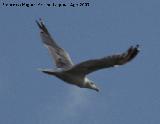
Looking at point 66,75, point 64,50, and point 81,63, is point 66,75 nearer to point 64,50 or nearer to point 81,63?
point 81,63

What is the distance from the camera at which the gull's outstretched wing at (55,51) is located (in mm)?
33375

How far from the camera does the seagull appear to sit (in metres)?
29.0

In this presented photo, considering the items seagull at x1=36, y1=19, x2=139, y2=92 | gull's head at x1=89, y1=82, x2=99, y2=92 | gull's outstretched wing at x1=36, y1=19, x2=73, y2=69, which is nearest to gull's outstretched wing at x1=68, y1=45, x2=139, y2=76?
seagull at x1=36, y1=19, x2=139, y2=92

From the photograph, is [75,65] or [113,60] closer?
[113,60]

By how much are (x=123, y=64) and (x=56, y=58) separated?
542 centimetres

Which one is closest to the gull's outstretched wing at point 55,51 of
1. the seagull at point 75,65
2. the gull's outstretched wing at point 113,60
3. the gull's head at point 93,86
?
the seagull at point 75,65

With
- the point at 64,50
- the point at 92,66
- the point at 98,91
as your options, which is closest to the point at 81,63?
the point at 92,66

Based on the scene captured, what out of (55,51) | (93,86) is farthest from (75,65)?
(55,51)

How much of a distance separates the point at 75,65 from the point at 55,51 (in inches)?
160

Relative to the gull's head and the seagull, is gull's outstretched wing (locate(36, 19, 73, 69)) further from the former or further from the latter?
the gull's head

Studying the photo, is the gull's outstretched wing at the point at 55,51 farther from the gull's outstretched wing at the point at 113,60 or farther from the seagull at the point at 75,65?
the gull's outstretched wing at the point at 113,60

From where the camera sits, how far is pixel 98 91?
107ft

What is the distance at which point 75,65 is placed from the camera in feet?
101

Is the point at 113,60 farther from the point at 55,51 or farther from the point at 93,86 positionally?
the point at 55,51
